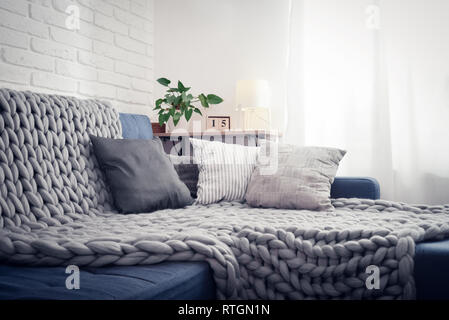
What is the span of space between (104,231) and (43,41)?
1.47 m

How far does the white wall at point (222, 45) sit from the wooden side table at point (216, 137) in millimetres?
374

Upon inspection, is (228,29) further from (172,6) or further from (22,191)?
(22,191)

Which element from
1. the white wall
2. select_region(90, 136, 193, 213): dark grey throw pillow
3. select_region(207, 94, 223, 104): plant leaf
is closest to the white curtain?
the white wall

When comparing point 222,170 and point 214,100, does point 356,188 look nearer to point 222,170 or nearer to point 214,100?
point 222,170

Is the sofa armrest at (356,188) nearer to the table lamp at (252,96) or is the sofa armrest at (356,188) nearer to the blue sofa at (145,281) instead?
the blue sofa at (145,281)

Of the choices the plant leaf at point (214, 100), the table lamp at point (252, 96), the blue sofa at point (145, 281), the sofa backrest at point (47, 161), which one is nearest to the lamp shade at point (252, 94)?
the table lamp at point (252, 96)

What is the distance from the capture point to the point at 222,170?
1.78m

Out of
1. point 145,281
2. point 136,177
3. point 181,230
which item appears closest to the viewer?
point 145,281

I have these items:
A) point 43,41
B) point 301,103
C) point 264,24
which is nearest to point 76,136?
point 43,41

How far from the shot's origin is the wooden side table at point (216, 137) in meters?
2.42

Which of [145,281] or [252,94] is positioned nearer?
[145,281]

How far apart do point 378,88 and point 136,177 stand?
5.26 ft

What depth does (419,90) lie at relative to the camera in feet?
7.71

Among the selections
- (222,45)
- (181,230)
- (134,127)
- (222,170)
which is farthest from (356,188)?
(222,45)
